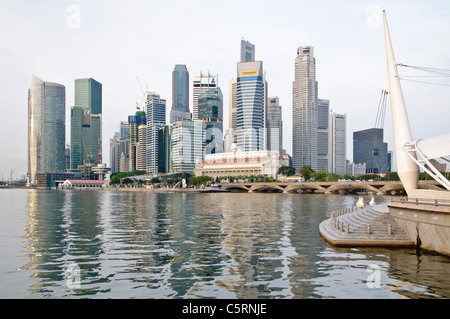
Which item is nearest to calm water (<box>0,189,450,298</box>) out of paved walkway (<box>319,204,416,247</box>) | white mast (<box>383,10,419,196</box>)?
paved walkway (<box>319,204,416,247</box>)

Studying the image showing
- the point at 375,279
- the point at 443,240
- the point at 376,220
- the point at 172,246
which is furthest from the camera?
the point at 376,220

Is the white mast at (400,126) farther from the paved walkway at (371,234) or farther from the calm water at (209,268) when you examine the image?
the calm water at (209,268)

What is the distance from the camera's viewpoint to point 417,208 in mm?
31406

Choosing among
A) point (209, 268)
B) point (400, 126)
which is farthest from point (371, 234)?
point (209, 268)

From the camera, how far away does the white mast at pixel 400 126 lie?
42625 millimetres

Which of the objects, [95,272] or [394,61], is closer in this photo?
[95,272]

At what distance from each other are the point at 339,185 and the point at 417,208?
144 m

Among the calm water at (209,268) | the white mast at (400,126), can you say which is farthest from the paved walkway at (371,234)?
the white mast at (400,126)

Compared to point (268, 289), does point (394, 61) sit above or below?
above

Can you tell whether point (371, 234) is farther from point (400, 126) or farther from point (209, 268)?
point (209, 268)

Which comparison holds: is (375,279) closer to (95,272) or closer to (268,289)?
(268,289)

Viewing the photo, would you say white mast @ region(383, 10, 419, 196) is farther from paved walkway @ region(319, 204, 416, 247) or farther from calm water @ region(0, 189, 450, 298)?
calm water @ region(0, 189, 450, 298)

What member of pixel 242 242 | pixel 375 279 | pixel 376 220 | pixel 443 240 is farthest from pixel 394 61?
pixel 375 279

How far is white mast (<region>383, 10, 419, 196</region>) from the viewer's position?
140ft
